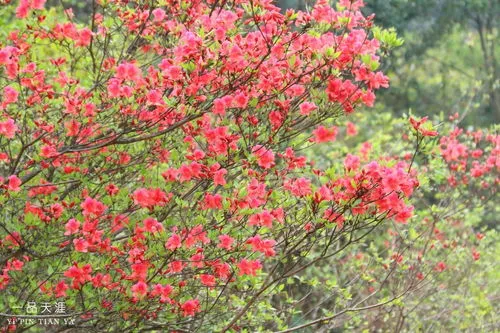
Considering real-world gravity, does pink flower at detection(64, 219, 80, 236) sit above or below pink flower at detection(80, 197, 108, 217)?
below

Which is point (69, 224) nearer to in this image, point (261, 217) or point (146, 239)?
point (146, 239)

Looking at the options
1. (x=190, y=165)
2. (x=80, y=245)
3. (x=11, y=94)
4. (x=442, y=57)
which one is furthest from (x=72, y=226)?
(x=442, y=57)

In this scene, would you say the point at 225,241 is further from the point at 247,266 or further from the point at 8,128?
the point at 8,128

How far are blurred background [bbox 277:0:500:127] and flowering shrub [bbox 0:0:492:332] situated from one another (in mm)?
6678

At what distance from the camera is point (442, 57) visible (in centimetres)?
1603

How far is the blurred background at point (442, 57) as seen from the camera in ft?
37.9

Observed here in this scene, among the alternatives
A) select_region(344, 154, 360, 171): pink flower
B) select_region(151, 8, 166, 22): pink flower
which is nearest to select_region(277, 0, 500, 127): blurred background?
select_region(151, 8, 166, 22): pink flower

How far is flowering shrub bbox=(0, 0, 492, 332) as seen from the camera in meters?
3.27

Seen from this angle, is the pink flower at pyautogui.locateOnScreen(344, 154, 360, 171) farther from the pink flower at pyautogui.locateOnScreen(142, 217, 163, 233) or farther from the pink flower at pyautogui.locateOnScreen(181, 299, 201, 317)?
the pink flower at pyautogui.locateOnScreen(181, 299, 201, 317)

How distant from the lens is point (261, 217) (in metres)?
3.32

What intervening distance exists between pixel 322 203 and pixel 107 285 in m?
1.12

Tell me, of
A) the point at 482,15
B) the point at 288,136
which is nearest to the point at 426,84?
the point at 482,15

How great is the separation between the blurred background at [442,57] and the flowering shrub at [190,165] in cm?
668

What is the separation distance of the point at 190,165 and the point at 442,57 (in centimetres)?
1372
